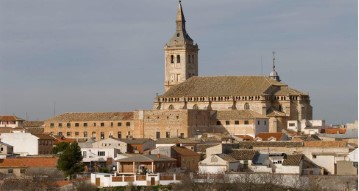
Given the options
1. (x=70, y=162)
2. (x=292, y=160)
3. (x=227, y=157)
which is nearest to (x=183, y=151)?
(x=227, y=157)

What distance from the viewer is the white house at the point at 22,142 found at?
79688mm

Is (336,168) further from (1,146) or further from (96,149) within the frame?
(1,146)

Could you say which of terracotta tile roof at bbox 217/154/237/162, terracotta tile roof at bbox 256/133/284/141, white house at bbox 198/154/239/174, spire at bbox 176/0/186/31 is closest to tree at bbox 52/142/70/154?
white house at bbox 198/154/239/174

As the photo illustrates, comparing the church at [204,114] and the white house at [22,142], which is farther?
the church at [204,114]

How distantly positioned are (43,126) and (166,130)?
12.3 m

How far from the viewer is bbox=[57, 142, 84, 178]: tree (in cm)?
6569

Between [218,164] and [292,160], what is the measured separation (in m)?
3.90

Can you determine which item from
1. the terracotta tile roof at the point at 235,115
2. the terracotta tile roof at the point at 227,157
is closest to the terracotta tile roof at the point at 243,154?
the terracotta tile roof at the point at 227,157

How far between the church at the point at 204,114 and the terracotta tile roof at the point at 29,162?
68.5 ft

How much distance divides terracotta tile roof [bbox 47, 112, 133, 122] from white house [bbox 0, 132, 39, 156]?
13887mm

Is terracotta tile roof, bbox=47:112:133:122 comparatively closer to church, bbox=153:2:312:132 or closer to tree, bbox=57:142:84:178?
church, bbox=153:2:312:132

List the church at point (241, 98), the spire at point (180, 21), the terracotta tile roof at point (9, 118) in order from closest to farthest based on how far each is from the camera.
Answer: the church at point (241, 98) < the terracotta tile roof at point (9, 118) < the spire at point (180, 21)

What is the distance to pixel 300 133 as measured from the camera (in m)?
87.4

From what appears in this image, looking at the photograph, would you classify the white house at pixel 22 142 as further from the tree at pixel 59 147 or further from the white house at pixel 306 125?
the white house at pixel 306 125
